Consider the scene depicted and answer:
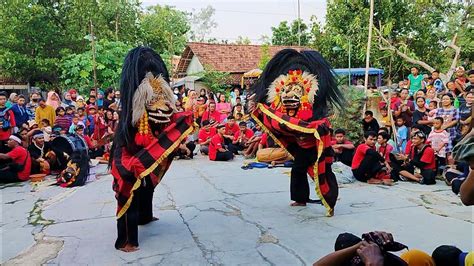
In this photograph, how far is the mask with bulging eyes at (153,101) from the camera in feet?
13.3

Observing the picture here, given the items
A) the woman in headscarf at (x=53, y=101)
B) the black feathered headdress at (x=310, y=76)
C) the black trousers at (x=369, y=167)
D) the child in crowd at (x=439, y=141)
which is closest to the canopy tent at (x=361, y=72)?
the child in crowd at (x=439, y=141)

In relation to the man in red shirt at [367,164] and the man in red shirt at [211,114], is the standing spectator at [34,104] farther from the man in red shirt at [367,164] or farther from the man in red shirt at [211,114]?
the man in red shirt at [367,164]

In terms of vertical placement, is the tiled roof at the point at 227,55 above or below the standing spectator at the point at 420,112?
above

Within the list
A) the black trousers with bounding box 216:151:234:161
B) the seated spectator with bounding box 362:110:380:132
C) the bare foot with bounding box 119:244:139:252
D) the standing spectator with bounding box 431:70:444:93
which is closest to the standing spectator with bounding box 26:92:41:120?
the black trousers with bounding box 216:151:234:161

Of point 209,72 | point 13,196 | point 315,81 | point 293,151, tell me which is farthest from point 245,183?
point 209,72

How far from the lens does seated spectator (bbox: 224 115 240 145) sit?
10.4 meters

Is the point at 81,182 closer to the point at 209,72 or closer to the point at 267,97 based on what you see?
the point at 267,97

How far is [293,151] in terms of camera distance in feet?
17.7

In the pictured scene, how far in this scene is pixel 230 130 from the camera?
416 inches

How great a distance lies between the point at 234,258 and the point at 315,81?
250 centimetres

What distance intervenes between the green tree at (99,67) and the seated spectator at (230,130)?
25.6 ft

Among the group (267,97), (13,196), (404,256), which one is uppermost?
(267,97)

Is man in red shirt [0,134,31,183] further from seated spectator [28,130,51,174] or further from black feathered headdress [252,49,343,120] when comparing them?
black feathered headdress [252,49,343,120]

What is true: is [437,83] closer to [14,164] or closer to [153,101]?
[153,101]
